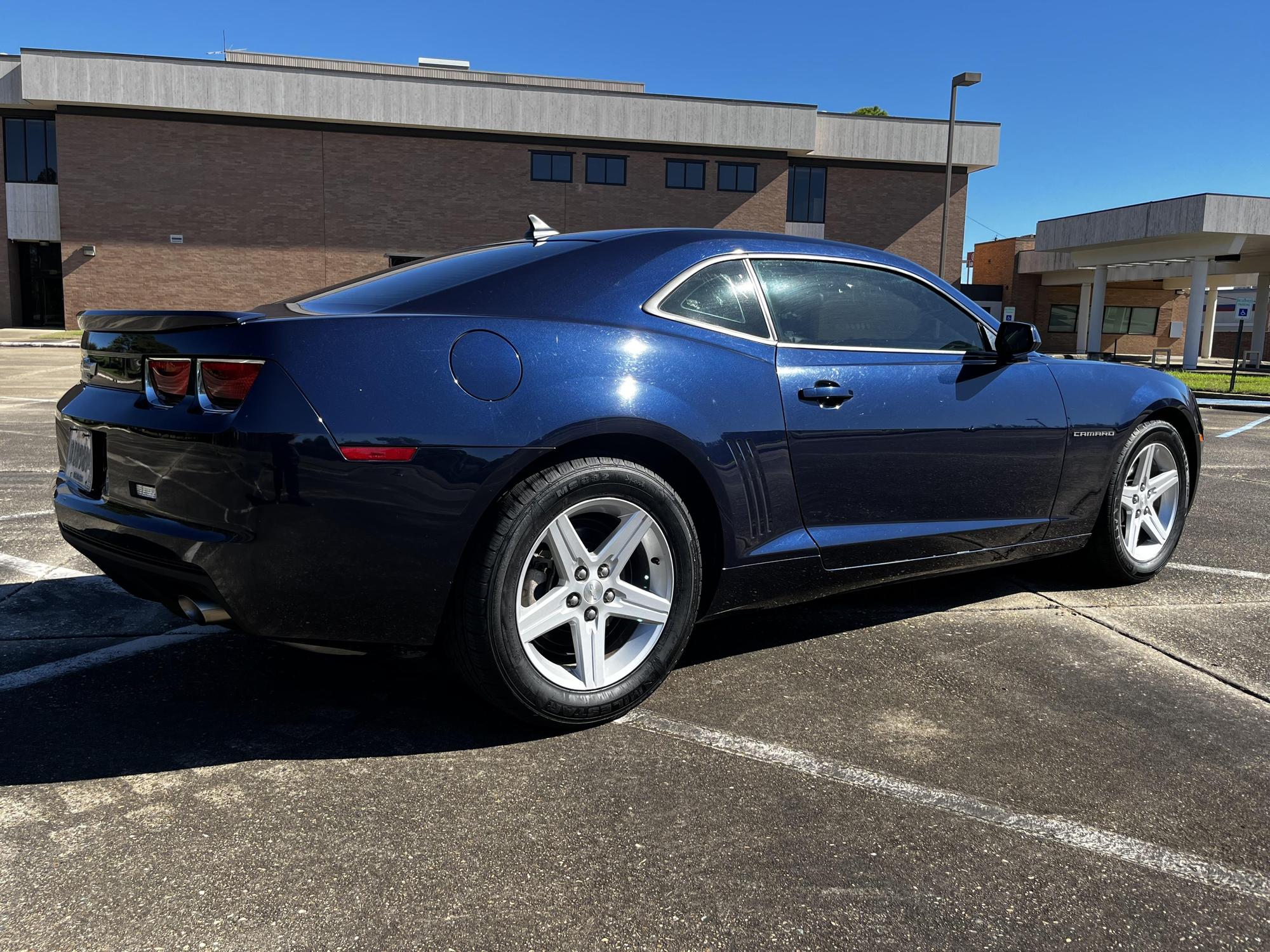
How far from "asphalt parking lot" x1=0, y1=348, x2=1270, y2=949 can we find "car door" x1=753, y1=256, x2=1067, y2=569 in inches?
18.5

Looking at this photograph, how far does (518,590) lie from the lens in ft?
9.11

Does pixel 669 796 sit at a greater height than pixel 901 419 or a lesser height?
lesser

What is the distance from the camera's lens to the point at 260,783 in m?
2.59

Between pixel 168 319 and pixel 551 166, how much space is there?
36701mm

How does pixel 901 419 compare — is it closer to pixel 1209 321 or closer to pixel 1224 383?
pixel 1224 383

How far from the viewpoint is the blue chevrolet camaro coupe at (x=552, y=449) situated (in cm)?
258

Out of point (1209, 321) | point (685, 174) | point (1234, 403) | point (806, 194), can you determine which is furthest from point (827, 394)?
point (1209, 321)

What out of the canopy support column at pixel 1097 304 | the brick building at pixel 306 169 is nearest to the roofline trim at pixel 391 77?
the brick building at pixel 306 169

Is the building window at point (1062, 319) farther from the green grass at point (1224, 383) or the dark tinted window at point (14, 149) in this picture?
the dark tinted window at point (14, 149)

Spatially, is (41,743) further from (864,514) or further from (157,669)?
(864,514)

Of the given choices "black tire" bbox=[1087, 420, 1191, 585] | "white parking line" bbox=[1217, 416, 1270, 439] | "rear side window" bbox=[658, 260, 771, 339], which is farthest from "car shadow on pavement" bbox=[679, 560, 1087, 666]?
"white parking line" bbox=[1217, 416, 1270, 439]

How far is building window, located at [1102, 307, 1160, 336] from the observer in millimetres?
50812

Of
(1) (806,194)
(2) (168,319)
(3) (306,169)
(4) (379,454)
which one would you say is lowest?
(4) (379,454)

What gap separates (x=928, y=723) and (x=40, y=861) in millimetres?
2334
